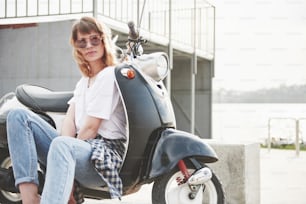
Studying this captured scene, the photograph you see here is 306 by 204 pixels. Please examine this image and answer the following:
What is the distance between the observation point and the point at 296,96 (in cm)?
268

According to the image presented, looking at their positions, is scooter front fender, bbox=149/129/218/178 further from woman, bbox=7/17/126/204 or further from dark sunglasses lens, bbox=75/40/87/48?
dark sunglasses lens, bbox=75/40/87/48

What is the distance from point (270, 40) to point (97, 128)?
1396 millimetres

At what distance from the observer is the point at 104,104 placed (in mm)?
1472

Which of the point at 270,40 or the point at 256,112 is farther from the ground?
the point at 270,40

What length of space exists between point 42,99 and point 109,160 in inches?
20.5

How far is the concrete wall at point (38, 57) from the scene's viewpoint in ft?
11.4

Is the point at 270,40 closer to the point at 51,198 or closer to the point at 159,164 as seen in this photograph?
the point at 159,164

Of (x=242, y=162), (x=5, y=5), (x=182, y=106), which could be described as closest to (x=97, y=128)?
(x=242, y=162)

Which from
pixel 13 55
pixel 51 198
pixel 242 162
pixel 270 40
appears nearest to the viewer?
pixel 51 198

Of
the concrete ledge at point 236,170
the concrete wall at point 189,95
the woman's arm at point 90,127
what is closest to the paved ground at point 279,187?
the concrete ledge at point 236,170

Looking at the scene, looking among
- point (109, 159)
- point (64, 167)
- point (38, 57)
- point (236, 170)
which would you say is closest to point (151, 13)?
point (38, 57)

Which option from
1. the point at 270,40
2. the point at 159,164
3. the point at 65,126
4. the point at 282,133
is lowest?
the point at 282,133

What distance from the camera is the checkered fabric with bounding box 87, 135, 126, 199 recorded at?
4.65 feet

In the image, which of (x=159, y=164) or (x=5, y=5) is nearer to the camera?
(x=159, y=164)
